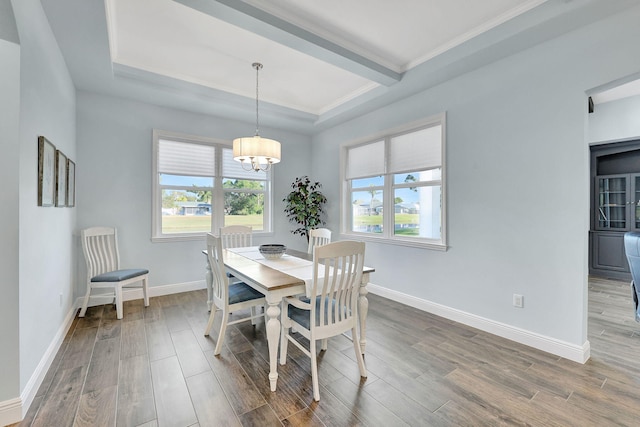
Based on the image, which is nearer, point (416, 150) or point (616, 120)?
point (416, 150)

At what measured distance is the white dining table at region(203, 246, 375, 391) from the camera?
1959mm

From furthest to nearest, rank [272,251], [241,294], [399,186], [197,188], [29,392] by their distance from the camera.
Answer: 1. [197,188]
2. [399,186]
3. [272,251]
4. [241,294]
5. [29,392]

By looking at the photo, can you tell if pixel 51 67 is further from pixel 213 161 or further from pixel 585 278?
pixel 585 278

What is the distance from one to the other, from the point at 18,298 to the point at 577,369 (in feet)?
13.0

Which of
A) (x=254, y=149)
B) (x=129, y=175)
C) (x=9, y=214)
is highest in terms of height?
(x=254, y=149)

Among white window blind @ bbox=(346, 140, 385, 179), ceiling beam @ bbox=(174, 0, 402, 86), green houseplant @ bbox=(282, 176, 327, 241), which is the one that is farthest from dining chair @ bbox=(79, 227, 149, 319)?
white window blind @ bbox=(346, 140, 385, 179)

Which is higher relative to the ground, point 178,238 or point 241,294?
point 178,238

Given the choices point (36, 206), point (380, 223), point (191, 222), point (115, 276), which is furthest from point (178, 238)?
point (380, 223)

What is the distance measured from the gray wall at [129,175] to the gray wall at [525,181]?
3324 millimetres

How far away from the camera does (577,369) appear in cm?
222

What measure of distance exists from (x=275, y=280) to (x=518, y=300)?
2312 millimetres

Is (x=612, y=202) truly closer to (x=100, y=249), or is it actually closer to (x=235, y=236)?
(x=235, y=236)

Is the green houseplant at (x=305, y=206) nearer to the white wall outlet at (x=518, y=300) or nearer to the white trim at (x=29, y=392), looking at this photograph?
the white wall outlet at (x=518, y=300)

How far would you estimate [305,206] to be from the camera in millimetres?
4992
